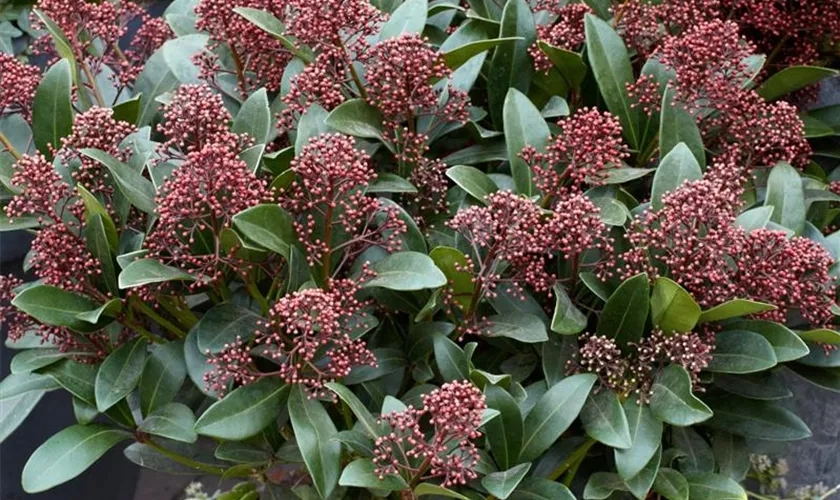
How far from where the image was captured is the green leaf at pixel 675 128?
5.27ft

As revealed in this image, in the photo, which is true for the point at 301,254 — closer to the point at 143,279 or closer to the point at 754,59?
the point at 143,279

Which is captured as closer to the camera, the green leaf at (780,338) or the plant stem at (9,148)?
the green leaf at (780,338)

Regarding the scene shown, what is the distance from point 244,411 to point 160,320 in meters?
0.28

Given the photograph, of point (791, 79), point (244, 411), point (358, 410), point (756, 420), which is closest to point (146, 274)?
point (244, 411)

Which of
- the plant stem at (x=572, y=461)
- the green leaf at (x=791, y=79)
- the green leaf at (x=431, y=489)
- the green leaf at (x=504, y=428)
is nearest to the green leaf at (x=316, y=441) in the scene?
the green leaf at (x=431, y=489)

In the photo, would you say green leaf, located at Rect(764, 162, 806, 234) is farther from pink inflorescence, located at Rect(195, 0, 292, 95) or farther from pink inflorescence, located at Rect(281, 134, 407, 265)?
pink inflorescence, located at Rect(195, 0, 292, 95)

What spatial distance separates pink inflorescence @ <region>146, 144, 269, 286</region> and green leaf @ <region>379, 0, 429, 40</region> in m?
0.37

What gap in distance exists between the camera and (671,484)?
4.81 feet

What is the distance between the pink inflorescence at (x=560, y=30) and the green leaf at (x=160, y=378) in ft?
2.54

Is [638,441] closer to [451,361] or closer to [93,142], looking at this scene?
[451,361]

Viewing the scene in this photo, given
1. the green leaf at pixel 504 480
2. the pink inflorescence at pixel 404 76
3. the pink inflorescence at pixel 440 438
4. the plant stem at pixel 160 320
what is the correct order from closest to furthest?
the pink inflorescence at pixel 440 438
the green leaf at pixel 504 480
the pink inflorescence at pixel 404 76
the plant stem at pixel 160 320

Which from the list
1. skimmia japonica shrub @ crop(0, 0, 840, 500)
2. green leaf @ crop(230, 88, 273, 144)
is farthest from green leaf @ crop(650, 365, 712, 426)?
green leaf @ crop(230, 88, 273, 144)

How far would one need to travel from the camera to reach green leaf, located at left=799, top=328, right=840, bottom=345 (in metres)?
1.43

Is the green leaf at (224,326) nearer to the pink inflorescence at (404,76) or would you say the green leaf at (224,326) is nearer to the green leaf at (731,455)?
the pink inflorescence at (404,76)
